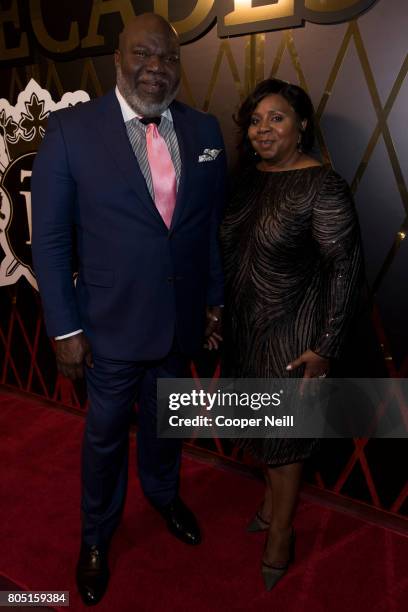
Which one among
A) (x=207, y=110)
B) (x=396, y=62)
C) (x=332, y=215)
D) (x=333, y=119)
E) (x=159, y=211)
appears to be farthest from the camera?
(x=207, y=110)

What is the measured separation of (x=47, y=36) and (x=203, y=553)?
2.40 metres

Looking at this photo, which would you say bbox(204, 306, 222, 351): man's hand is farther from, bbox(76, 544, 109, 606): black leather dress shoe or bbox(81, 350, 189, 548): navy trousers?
bbox(76, 544, 109, 606): black leather dress shoe

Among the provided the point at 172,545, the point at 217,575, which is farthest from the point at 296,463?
the point at 172,545

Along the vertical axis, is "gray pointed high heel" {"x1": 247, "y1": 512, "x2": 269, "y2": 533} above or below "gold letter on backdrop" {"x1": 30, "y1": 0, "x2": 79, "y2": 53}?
below

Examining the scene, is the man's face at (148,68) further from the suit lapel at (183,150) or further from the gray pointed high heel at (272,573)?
the gray pointed high heel at (272,573)

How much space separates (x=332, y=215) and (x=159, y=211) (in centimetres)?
51

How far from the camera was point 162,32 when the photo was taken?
4.62ft

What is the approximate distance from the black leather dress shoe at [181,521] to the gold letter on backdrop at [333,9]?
6.06 feet

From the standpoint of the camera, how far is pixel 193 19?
6.48ft

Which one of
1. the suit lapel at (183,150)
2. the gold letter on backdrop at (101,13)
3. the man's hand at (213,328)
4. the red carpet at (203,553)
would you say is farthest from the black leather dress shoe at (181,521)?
the gold letter on backdrop at (101,13)

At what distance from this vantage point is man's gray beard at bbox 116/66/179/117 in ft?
4.74

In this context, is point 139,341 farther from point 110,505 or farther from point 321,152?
point 321,152

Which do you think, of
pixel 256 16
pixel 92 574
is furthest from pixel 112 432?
pixel 256 16

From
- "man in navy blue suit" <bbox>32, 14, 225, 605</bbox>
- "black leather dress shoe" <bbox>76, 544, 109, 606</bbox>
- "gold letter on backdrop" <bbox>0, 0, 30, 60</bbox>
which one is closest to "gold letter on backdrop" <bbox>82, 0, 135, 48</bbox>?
"gold letter on backdrop" <bbox>0, 0, 30, 60</bbox>
